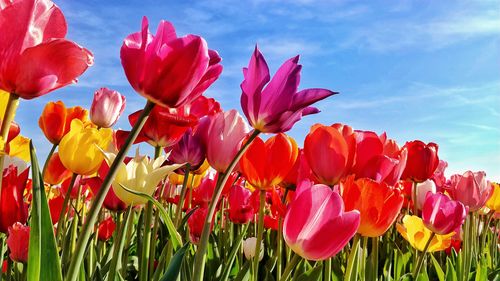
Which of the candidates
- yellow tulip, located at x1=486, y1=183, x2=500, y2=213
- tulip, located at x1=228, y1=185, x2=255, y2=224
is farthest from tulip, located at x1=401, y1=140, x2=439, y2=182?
yellow tulip, located at x1=486, y1=183, x2=500, y2=213

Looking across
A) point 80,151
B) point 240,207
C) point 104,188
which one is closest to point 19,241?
point 80,151

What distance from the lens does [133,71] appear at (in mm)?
953

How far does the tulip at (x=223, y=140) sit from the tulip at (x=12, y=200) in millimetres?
504

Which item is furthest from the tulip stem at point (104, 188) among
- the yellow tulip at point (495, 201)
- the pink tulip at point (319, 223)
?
the yellow tulip at point (495, 201)

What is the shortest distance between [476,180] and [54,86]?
2820 millimetres

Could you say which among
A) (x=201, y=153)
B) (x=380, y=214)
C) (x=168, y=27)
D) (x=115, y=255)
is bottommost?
(x=115, y=255)

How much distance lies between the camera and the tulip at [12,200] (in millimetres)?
1495

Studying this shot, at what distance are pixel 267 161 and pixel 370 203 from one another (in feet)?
1.45

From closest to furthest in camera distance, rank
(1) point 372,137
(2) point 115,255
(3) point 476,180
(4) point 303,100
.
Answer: (4) point 303,100 < (2) point 115,255 < (1) point 372,137 < (3) point 476,180

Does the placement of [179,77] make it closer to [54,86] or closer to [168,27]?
[168,27]

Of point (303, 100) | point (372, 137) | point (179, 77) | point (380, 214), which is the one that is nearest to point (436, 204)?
point (372, 137)

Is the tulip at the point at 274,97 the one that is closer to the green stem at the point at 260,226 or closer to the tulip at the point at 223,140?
the tulip at the point at 223,140

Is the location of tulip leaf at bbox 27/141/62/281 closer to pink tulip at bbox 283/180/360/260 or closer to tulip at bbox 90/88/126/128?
pink tulip at bbox 283/180/360/260

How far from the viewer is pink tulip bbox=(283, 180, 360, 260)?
46.7 inches
